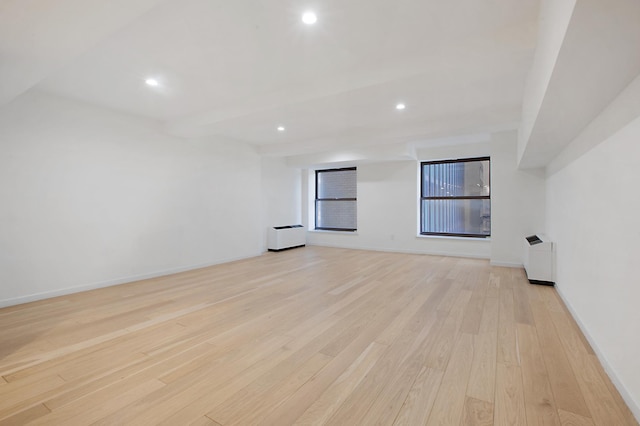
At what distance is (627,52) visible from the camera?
4.02 ft

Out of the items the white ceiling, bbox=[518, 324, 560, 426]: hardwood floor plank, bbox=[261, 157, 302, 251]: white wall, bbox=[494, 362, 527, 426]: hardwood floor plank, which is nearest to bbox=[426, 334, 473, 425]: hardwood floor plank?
bbox=[494, 362, 527, 426]: hardwood floor plank

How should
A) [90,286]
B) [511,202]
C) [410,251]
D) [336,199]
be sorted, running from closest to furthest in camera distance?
1. [90,286]
2. [511,202]
3. [410,251]
4. [336,199]

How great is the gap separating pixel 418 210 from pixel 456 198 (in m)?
0.87

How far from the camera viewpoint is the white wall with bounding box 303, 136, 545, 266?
4996 millimetres

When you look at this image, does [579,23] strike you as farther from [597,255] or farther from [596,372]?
[596,372]

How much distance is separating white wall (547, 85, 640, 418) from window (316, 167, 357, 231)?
17.6 ft

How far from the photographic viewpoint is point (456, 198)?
656 centimetres

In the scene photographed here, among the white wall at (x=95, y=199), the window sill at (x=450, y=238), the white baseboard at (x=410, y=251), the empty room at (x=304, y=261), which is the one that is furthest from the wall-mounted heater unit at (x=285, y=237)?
the window sill at (x=450, y=238)

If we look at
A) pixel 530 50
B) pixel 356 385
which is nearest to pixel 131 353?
pixel 356 385

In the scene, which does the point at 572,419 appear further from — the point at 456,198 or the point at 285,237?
the point at 285,237

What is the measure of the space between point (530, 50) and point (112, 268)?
545cm

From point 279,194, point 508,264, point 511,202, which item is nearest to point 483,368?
point 508,264

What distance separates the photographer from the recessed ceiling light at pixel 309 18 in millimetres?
2082

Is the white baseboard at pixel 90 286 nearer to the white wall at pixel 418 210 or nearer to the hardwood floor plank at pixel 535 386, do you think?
the white wall at pixel 418 210
